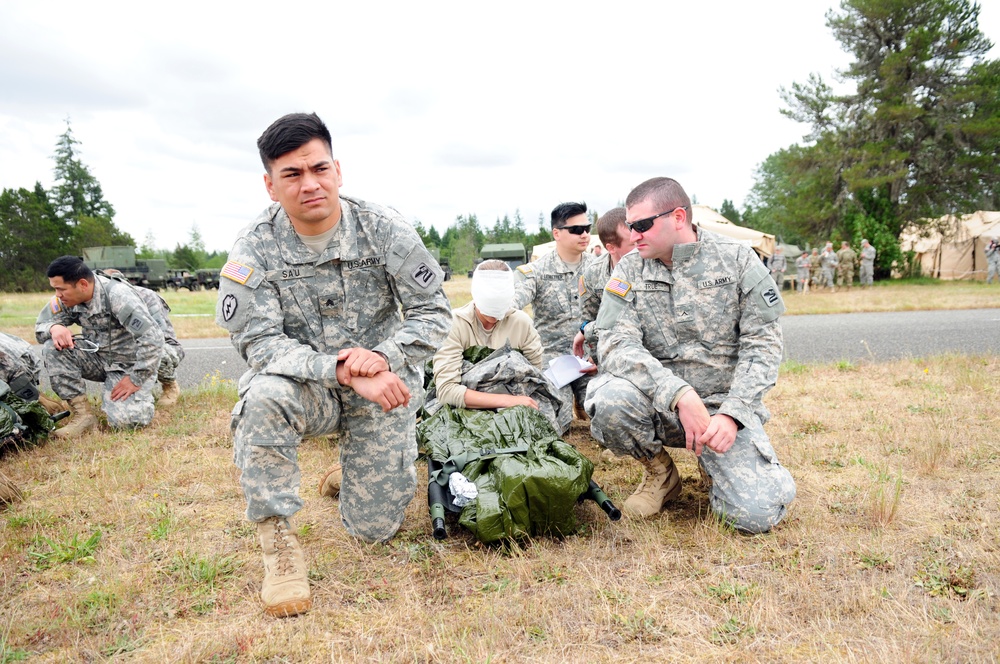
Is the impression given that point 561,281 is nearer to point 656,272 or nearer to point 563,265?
point 563,265

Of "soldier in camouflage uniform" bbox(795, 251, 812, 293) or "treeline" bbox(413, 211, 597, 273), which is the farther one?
"treeline" bbox(413, 211, 597, 273)

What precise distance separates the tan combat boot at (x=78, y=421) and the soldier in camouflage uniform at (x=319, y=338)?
284cm

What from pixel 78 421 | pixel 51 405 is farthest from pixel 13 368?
pixel 78 421

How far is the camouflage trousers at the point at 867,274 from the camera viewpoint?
21781 millimetres

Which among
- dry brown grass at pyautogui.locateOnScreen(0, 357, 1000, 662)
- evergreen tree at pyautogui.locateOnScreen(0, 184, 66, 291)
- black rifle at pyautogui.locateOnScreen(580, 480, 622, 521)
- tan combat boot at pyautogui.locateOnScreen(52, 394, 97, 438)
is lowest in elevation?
dry brown grass at pyautogui.locateOnScreen(0, 357, 1000, 662)

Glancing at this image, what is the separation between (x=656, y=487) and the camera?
3188mm

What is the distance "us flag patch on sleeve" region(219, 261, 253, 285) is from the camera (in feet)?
8.57

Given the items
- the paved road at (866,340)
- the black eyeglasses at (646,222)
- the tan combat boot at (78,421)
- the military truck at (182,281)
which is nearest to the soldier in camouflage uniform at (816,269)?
the paved road at (866,340)

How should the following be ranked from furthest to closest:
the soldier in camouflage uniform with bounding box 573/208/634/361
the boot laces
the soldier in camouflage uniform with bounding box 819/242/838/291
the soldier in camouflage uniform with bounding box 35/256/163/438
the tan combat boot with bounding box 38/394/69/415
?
the soldier in camouflage uniform with bounding box 819/242/838/291 → the tan combat boot with bounding box 38/394/69/415 → the soldier in camouflage uniform with bounding box 35/256/163/438 → the soldier in camouflage uniform with bounding box 573/208/634/361 → the boot laces

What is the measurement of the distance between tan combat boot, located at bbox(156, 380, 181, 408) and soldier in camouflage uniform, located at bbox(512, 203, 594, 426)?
3.29 meters

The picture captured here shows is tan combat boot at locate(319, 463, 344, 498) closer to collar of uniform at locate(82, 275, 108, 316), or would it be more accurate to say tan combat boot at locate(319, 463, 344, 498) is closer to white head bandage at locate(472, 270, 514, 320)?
white head bandage at locate(472, 270, 514, 320)

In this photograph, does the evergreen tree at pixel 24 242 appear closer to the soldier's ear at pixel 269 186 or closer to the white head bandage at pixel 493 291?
the white head bandage at pixel 493 291

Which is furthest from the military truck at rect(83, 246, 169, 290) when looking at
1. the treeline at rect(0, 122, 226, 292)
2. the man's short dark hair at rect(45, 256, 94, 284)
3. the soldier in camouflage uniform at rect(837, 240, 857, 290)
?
the soldier in camouflage uniform at rect(837, 240, 857, 290)

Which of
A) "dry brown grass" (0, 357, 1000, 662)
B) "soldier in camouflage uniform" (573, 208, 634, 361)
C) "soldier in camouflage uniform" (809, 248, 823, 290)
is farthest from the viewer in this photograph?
"soldier in camouflage uniform" (809, 248, 823, 290)
